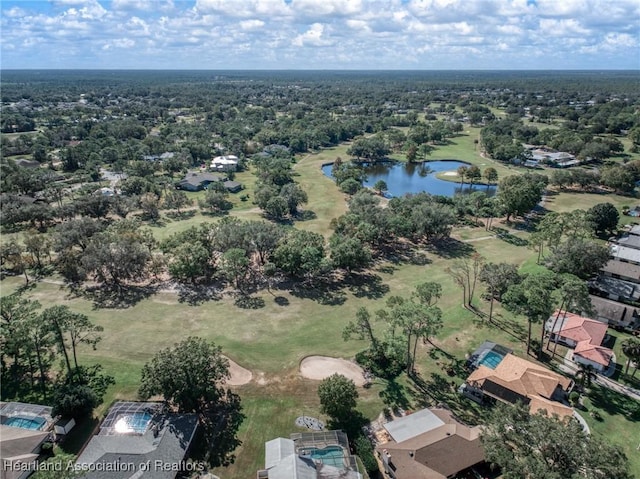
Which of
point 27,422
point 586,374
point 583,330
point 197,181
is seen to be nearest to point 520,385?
point 586,374

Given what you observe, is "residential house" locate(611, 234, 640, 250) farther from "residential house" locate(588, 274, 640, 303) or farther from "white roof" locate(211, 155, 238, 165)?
"white roof" locate(211, 155, 238, 165)

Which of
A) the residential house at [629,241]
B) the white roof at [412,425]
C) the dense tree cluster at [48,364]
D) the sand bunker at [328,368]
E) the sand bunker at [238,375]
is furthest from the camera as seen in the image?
the residential house at [629,241]

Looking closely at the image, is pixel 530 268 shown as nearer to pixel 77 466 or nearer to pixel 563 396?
pixel 563 396

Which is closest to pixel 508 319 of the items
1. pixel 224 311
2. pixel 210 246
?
pixel 224 311

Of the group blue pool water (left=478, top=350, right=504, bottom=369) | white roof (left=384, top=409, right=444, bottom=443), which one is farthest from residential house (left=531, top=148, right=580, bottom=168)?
white roof (left=384, top=409, right=444, bottom=443)

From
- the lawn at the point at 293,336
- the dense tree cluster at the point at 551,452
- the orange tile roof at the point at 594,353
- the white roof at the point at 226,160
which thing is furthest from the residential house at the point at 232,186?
the dense tree cluster at the point at 551,452

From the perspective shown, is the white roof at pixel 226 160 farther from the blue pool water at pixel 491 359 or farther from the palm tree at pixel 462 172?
the blue pool water at pixel 491 359
